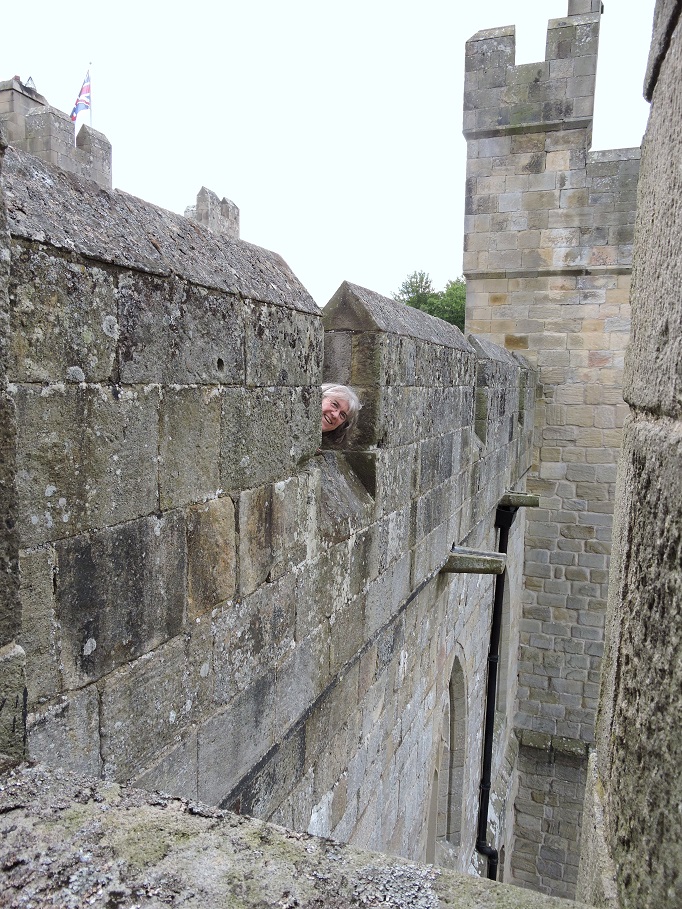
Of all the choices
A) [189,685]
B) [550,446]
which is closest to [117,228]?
[189,685]

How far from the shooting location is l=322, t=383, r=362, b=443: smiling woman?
3.07 meters

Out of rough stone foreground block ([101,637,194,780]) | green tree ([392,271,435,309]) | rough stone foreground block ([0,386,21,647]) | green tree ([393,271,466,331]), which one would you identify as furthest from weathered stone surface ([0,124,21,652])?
green tree ([392,271,435,309])

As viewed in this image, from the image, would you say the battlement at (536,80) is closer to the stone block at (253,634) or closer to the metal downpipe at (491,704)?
the metal downpipe at (491,704)

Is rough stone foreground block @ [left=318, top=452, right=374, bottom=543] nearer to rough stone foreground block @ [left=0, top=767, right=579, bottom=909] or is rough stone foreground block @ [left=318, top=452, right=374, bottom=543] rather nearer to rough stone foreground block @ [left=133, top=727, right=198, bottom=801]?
rough stone foreground block @ [left=133, top=727, right=198, bottom=801]

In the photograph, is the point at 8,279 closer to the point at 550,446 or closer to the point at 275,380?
the point at 275,380

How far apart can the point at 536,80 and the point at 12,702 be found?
9927 millimetres

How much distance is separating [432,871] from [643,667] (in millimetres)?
393

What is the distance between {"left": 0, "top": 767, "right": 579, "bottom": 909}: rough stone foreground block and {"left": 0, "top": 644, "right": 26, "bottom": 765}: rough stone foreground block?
143 mm

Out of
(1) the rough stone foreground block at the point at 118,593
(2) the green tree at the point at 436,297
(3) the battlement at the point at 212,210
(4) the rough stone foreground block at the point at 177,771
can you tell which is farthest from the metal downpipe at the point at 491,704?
(2) the green tree at the point at 436,297

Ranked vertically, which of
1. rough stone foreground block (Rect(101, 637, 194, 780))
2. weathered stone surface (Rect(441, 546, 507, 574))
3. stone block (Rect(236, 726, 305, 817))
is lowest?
stone block (Rect(236, 726, 305, 817))

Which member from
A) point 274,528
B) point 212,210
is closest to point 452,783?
point 274,528

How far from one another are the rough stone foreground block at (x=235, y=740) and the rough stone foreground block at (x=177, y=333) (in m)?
0.96

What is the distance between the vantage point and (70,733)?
58.4 inches

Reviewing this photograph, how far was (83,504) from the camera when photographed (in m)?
1.49
